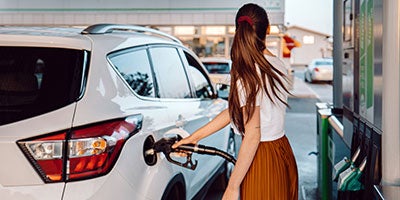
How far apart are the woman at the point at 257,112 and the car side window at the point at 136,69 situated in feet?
2.94

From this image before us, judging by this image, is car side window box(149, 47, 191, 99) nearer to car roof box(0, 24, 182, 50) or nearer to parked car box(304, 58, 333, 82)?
car roof box(0, 24, 182, 50)

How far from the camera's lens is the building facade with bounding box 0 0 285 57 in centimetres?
1808

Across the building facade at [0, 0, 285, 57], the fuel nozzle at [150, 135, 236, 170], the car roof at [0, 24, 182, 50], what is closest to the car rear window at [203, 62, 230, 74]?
the building facade at [0, 0, 285, 57]

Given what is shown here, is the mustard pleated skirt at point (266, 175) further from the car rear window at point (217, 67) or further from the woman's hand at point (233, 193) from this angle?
the car rear window at point (217, 67)

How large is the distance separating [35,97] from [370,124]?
1.75 metres

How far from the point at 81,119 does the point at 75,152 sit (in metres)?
0.17

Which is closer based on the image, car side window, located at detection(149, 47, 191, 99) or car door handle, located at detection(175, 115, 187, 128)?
car door handle, located at detection(175, 115, 187, 128)

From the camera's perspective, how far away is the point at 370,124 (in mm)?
2812

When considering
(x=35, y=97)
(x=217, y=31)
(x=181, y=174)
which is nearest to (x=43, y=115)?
(x=35, y=97)

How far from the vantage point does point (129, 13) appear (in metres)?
18.4

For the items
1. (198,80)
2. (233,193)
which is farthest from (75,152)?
(198,80)

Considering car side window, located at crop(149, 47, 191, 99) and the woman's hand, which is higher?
car side window, located at crop(149, 47, 191, 99)

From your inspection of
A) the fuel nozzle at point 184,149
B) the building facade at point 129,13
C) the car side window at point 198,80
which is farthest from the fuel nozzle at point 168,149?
the building facade at point 129,13

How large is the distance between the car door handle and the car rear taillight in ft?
3.35
